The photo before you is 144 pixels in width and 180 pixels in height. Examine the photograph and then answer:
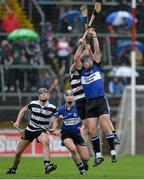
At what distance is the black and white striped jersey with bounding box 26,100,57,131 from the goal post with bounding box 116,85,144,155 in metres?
9.60

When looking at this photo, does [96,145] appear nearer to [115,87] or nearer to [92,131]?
[92,131]

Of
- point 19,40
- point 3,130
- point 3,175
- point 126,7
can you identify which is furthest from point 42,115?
point 126,7

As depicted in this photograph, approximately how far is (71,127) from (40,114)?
3.61 ft

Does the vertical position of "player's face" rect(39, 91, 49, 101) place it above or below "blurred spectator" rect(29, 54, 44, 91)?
above

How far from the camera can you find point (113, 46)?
3428cm

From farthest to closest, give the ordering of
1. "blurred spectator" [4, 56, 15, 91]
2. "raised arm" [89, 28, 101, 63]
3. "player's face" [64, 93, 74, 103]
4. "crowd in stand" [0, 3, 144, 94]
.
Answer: "crowd in stand" [0, 3, 144, 94] → "blurred spectator" [4, 56, 15, 91] → "player's face" [64, 93, 74, 103] → "raised arm" [89, 28, 101, 63]

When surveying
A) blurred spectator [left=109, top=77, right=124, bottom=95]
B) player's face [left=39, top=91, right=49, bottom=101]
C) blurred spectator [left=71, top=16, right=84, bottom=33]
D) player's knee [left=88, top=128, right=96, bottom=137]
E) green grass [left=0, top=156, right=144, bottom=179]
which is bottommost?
green grass [left=0, top=156, right=144, bottom=179]

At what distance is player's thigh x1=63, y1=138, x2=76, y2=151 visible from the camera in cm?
2123

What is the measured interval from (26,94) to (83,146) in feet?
28.7

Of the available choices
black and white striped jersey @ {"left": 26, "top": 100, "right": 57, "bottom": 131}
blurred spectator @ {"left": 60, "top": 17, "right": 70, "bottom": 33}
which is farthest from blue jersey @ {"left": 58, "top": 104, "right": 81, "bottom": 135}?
blurred spectator @ {"left": 60, "top": 17, "right": 70, "bottom": 33}

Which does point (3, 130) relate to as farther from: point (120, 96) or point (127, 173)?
point (127, 173)

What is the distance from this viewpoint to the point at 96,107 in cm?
2088

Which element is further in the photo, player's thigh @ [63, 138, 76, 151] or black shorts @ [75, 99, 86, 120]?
black shorts @ [75, 99, 86, 120]

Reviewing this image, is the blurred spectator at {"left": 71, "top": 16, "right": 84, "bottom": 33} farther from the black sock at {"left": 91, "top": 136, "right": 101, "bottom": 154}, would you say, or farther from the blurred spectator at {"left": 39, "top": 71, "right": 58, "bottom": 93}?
the black sock at {"left": 91, "top": 136, "right": 101, "bottom": 154}
